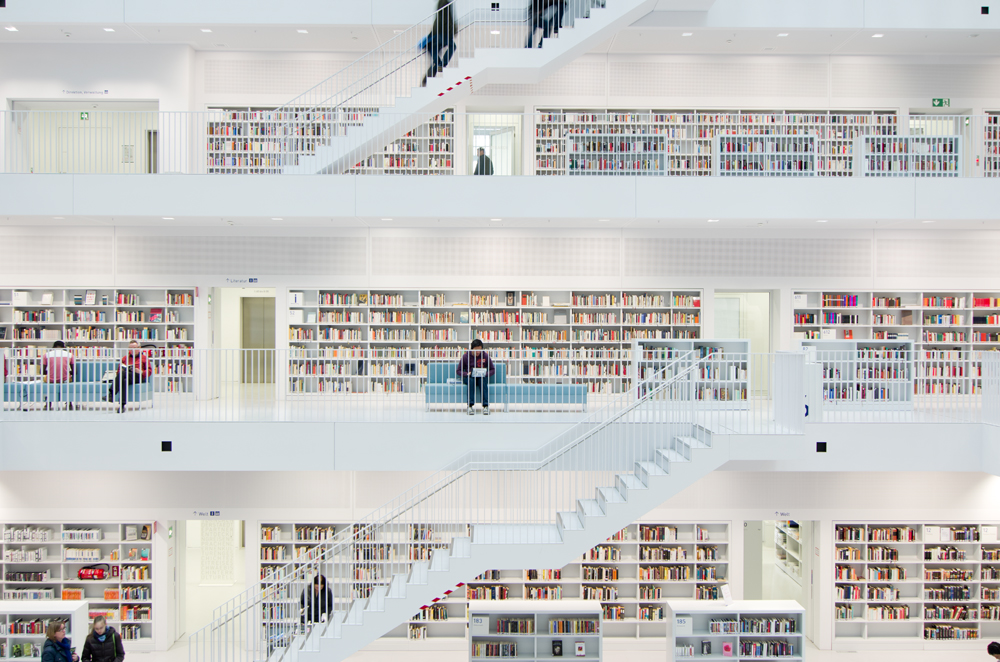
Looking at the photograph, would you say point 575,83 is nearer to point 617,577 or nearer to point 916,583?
point 617,577

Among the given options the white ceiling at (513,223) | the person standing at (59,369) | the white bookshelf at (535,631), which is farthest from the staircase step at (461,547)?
the person standing at (59,369)

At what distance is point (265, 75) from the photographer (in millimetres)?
11695

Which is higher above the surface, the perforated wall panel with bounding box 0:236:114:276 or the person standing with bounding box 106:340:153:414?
the perforated wall panel with bounding box 0:236:114:276

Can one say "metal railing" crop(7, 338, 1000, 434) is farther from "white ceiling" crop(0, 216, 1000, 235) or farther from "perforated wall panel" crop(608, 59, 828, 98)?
"perforated wall panel" crop(608, 59, 828, 98)

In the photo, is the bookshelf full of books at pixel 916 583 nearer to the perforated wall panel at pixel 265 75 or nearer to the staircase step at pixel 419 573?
the staircase step at pixel 419 573

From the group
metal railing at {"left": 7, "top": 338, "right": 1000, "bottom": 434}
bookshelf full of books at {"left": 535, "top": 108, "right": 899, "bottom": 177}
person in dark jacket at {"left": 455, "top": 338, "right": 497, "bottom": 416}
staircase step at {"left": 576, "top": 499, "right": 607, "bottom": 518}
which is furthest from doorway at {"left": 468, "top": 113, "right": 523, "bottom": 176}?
staircase step at {"left": 576, "top": 499, "right": 607, "bottom": 518}

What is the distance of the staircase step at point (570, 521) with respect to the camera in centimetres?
723

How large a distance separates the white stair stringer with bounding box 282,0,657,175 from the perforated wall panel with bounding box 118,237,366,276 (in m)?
1.61

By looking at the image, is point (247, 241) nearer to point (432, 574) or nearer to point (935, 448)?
point (432, 574)

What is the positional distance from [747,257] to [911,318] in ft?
9.04

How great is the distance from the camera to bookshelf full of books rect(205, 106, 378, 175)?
34.1 feet

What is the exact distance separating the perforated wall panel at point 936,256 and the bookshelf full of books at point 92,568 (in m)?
12.1

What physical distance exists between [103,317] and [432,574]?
7.33 m

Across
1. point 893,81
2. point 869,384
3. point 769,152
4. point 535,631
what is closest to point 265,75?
point 769,152
